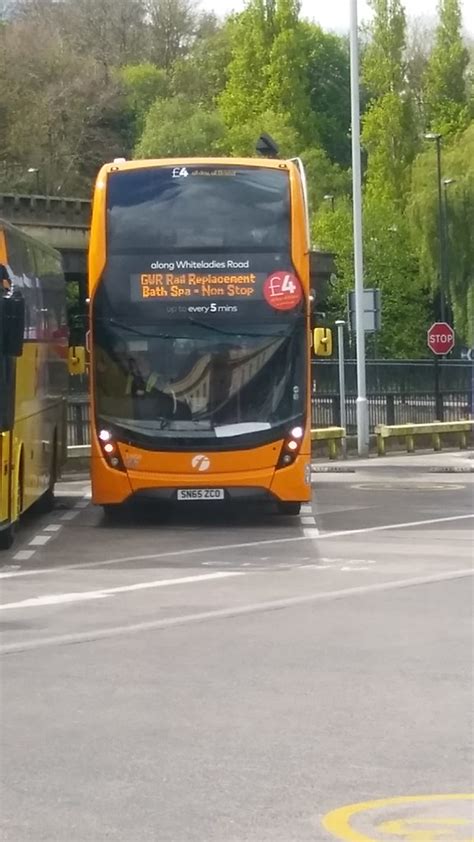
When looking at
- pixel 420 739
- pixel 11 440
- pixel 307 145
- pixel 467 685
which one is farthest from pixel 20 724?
pixel 307 145

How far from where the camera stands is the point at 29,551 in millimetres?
18078

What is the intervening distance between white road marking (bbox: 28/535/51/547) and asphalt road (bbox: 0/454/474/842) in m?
0.15

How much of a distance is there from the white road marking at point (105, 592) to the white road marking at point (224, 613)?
135 cm

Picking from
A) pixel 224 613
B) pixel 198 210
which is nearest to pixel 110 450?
pixel 198 210

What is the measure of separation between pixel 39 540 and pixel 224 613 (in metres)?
6.88

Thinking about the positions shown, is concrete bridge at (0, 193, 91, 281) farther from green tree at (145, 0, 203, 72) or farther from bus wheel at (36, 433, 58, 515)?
bus wheel at (36, 433, 58, 515)

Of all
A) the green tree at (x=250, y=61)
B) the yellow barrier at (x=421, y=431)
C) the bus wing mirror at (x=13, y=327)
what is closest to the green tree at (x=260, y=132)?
the green tree at (x=250, y=61)

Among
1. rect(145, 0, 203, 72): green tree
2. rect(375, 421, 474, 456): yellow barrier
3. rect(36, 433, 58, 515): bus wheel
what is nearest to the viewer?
rect(36, 433, 58, 515): bus wheel

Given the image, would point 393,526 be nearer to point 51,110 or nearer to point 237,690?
point 237,690

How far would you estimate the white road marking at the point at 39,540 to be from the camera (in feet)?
62.0

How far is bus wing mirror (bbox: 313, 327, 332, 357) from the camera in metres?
22.6

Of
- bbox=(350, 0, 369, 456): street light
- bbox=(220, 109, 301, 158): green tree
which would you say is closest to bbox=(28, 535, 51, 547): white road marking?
bbox=(350, 0, 369, 456): street light

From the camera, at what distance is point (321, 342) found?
22703mm

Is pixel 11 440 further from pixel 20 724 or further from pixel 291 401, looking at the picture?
pixel 20 724
